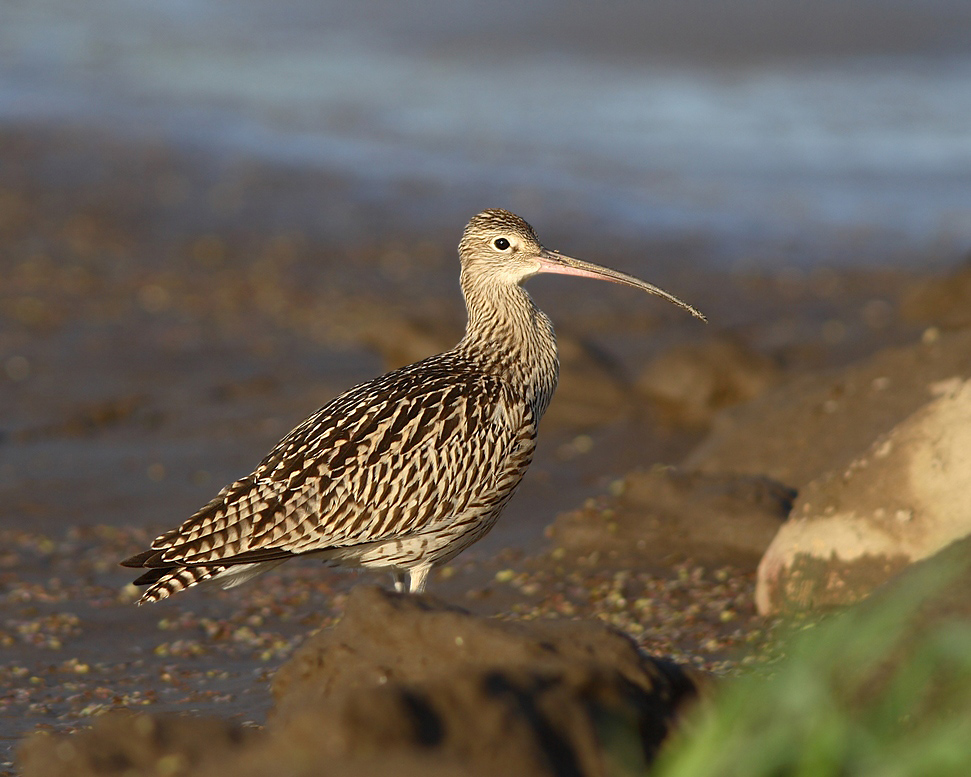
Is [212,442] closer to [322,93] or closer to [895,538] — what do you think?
[895,538]

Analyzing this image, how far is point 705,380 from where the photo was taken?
9625 millimetres

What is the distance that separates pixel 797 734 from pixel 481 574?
423 cm

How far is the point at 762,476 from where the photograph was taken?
7.45 meters

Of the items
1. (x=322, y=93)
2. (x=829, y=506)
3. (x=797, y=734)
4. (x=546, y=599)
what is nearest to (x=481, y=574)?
(x=546, y=599)

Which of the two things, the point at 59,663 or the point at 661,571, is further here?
the point at 661,571

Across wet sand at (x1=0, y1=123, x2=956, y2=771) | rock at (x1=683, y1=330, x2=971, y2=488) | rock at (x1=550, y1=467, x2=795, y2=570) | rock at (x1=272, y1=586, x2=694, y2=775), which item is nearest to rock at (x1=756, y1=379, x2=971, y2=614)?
wet sand at (x1=0, y1=123, x2=956, y2=771)

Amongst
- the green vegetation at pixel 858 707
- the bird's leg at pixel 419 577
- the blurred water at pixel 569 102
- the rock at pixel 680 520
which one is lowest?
the green vegetation at pixel 858 707

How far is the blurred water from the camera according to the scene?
630 inches

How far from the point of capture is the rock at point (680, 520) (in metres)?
7.11

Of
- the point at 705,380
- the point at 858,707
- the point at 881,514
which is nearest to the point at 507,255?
the point at 881,514

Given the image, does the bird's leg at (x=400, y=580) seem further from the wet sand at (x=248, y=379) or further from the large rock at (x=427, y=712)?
the large rock at (x=427, y=712)

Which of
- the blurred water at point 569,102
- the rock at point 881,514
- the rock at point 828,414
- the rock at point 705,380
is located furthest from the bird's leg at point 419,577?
the blurred water at point 569,102

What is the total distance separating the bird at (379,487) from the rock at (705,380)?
Result: 3182 mm

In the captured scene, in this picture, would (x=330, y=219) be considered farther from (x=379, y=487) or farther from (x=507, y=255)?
(x=379, y=487)
